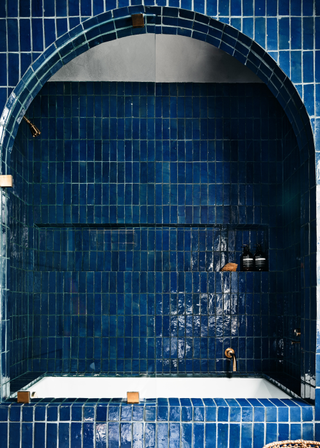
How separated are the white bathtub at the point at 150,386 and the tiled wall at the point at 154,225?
0.09 metres

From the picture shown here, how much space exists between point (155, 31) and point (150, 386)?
2.39 m

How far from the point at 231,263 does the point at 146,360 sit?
3.15ft

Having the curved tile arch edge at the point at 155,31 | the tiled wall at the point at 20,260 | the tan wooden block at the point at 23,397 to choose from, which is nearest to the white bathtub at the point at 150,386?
the tiled wall at the point at 20,260

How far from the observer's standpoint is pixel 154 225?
139 inches

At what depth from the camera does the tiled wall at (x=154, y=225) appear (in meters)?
3.45

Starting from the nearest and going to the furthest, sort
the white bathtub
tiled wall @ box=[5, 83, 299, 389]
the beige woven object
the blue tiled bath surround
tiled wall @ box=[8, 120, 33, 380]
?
the beige woven object → the blue tiled bath surround → tiled wall @ box=[8, 120, 33, 380] → the white bathtub → tiled wall @ box=[5, 83, 299, 389]

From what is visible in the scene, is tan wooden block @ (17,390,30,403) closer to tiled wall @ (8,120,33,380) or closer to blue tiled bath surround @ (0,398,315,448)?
blue tiled bath surround @ (0,398,315,448)

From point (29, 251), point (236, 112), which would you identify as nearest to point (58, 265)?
point (29, 251)

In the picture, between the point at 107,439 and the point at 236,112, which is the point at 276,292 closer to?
the point at 236,112

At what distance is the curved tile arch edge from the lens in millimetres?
2369

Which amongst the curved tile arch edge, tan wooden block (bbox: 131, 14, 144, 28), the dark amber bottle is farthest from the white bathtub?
tan wooden block (bbox: 131, 14, 144, 28)

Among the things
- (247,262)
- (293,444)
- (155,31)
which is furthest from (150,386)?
(155,31)

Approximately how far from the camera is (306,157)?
2484 millimetres

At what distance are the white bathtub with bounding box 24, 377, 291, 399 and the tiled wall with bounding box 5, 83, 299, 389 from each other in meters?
0.09
